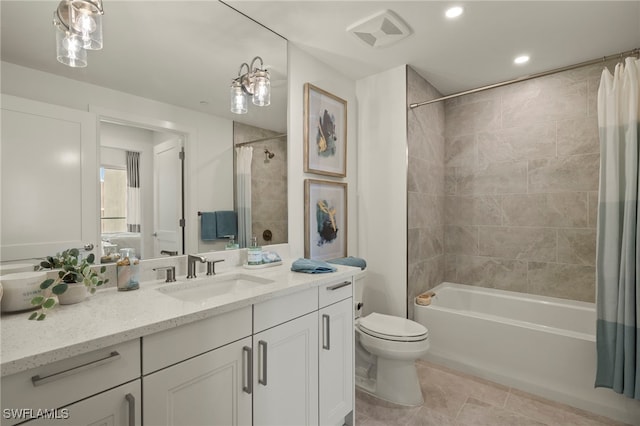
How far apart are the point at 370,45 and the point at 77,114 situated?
1.83 m

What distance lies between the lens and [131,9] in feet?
4.70

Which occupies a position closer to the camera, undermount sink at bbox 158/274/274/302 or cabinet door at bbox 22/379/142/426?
cabinet door at bbox 22/379/142/426

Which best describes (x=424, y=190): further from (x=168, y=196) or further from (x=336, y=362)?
(x=168, y=196)

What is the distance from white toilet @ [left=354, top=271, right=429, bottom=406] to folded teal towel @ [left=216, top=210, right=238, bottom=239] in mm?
1124

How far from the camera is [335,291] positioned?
5.31 feet

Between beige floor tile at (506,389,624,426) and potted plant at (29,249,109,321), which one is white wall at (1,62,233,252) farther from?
beige floor tile at (506,389,624,426)

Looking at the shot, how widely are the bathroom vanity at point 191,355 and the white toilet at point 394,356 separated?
391 mm

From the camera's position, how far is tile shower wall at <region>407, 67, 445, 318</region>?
2596mm

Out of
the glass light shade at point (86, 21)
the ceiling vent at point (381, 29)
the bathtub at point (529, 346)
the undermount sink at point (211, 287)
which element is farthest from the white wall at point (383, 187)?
the glass light shade at point (86, 21)

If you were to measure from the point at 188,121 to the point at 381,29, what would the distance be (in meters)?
1.34

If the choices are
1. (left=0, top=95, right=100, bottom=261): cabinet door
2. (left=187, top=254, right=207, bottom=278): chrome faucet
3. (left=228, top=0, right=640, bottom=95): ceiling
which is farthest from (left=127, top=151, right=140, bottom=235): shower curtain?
(left=228, top=0, right=640, bottom=95): ceiling

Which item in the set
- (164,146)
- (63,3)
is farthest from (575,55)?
(63,3)

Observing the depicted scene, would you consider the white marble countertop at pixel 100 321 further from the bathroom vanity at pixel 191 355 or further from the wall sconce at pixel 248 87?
the wall sconce at pixel 248 87

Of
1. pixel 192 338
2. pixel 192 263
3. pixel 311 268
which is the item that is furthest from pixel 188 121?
pixel 192 338
